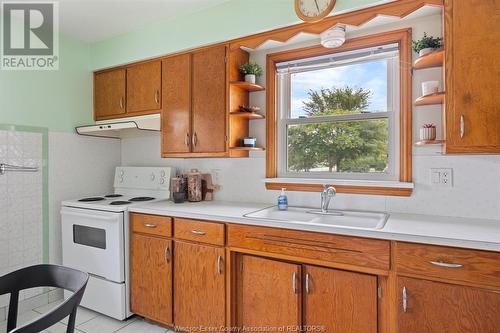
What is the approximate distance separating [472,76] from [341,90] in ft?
2.81

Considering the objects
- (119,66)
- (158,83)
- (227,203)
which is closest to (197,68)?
(158,83)

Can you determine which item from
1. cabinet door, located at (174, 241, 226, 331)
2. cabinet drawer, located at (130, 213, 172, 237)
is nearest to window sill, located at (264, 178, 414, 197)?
cabinet door, located at (174, 241, 226, 331)

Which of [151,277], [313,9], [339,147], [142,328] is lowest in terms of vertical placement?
[142,328]

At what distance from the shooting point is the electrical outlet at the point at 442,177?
73.5 inches

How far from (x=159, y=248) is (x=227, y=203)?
24.1 inches

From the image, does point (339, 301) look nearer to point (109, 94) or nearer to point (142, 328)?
point (142, 328)

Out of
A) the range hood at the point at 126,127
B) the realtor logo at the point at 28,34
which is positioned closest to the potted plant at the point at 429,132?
the range hood at the point at 126,127

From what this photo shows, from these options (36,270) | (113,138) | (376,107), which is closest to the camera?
(36,270)

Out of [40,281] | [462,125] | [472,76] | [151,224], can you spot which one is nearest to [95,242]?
[151,224]

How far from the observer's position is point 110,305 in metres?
2.36

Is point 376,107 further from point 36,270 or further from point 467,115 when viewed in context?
point 36,270

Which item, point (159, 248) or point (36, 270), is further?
point (159, 248)

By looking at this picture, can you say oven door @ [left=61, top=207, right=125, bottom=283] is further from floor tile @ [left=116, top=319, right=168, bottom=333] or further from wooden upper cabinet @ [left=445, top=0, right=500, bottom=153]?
wooden upper cabinet @ [left=445, top=0, right=500, bottom=153]

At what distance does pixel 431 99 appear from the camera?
178 centimetres
